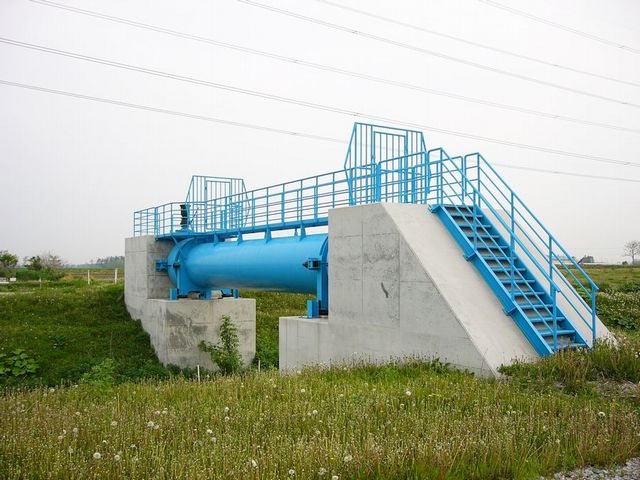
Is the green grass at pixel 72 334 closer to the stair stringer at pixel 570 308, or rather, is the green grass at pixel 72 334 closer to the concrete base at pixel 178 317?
Answer: the concrete base at pixel 178 317

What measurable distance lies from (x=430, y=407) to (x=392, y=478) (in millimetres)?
2257

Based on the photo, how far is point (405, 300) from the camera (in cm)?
1144

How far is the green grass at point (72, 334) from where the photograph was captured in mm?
20797

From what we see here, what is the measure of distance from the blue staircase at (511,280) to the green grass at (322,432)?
86.1 inches

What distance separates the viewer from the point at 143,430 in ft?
21.9

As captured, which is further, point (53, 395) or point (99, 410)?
point (53, 395)

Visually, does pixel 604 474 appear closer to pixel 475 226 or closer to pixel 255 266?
pixel 475 226

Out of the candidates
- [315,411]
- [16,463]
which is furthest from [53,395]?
[315,411]

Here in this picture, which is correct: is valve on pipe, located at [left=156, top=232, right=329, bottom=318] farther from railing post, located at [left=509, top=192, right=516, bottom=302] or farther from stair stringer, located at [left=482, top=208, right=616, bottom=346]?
railing post, located at [left=509, top=192, right=516, bottom=302]

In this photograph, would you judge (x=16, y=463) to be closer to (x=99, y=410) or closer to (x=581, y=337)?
(x=99, y=410)

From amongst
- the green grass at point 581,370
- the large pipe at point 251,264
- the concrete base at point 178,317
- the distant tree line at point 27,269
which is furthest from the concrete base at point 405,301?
the distant tree line at point 27,269

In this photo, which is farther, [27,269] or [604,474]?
Answer: [27,269]

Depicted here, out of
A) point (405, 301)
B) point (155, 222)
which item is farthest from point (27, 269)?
point (405, 301)

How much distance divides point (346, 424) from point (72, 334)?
63.9 feet
